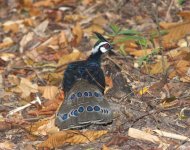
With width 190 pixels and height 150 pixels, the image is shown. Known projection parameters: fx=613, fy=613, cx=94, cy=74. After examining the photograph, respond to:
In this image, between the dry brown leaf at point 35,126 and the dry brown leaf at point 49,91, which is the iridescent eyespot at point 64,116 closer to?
the dry brown leaf at point 35,126

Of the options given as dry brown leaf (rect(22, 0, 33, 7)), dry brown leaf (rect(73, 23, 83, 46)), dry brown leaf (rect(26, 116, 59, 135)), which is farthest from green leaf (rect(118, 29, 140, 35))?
dry brown leaf (rect(26, 116, 59, 135))

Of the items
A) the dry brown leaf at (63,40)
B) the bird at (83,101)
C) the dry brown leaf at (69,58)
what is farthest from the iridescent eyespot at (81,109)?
the dry brown leaf at (63,40)

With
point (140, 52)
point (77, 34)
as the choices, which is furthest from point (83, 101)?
point (77, 34)

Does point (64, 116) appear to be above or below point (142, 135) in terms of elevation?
above

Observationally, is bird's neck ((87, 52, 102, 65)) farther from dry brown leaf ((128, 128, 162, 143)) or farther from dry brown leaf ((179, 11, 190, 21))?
dry brown leaf ((179, 11, 190, 21))

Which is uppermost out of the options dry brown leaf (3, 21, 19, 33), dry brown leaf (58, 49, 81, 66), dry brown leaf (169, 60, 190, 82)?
dry brown leaf (3, 21, 19, 33)

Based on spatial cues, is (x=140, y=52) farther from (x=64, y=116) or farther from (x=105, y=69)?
(x=64, y=116)
